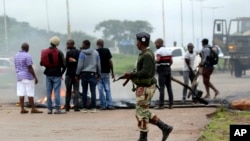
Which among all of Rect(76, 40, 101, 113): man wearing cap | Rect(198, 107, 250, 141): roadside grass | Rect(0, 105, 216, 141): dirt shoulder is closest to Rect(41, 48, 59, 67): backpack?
Rect(76, 40, 101, 113): man wearing cap

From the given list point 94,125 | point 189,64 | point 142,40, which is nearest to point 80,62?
point 94,125

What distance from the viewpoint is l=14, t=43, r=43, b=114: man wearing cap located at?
14.7 meters

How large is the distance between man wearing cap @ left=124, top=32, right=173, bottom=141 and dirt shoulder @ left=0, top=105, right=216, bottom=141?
622 mm

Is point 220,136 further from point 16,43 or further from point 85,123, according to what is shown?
point 16,43

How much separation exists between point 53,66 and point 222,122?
429 centimetres

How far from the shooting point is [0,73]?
24531 mm

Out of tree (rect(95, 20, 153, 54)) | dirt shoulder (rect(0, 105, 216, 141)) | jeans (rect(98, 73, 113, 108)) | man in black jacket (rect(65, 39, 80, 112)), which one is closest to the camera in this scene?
dirt shoulder (rect(0, 105, 216, 141))

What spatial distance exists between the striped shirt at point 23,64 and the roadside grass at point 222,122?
4.41 meters

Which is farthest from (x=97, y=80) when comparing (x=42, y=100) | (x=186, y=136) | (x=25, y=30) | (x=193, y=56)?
(x=25, y=30)

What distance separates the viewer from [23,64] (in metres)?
14.7

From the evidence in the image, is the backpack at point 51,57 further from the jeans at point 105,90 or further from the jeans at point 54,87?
the jeans at point 105,90

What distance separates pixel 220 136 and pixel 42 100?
7.53 m

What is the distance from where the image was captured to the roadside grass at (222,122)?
10.3 meters

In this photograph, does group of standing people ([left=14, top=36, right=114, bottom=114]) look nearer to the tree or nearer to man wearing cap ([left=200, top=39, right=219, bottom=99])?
man wearing cap ([left=200, top=39, right=219, bottom=99])
